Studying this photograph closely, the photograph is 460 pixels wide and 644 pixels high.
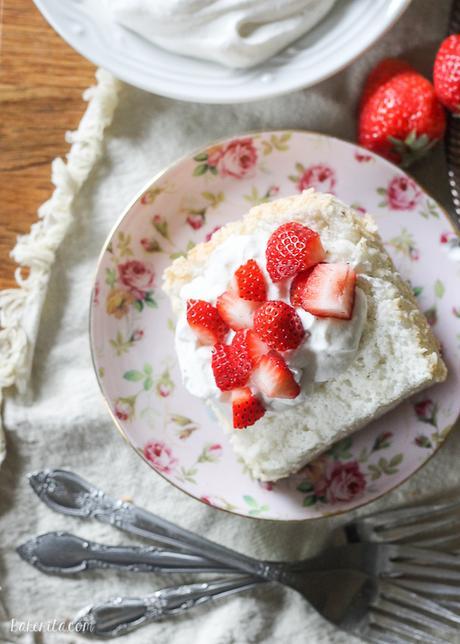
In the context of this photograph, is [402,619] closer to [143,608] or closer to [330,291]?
[143,608]

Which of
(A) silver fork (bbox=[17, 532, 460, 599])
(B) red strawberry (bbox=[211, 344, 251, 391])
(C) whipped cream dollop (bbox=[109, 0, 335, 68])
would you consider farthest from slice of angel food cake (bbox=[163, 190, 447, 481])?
(C) whipped cream dollop (bbox=[109, 0, 335, 68])

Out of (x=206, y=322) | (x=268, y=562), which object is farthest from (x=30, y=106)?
(x=268, y=562)

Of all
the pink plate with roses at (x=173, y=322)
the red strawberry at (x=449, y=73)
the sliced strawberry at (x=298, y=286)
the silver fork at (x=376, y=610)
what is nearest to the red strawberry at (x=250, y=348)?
the sliced strawberry at (x=298, y=286)

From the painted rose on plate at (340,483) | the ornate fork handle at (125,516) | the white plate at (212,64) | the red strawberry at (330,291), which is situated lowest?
the ornate fork handle at (125,516)

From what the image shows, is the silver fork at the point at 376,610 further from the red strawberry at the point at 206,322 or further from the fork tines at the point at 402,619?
the red strawberry at the point at 206,322

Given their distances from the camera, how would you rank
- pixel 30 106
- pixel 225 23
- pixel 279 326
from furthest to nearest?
pixel 30 106 → pixel 225 23 → pixel 279 326

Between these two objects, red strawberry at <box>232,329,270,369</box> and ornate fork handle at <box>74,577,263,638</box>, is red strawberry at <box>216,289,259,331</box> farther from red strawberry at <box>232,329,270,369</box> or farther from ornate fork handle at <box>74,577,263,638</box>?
ornate fork handle at <box>74,577,263,638</box>

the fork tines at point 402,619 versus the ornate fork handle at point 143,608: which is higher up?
the fork tines at point 402,619
